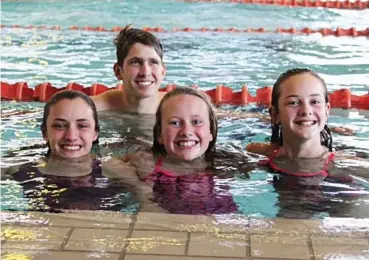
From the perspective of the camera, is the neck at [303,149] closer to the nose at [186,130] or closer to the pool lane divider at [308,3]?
the nose at [186,130]

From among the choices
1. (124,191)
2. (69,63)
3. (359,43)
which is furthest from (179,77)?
(124,191)

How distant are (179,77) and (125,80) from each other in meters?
2.37

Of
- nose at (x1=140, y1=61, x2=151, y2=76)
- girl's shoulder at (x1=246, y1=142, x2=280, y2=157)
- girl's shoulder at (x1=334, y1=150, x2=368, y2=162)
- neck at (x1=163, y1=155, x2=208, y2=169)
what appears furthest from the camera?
nose at (x1=140, y1=61, x2=151, y2=76)

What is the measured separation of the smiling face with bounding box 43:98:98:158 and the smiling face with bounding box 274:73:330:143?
99 centimetres

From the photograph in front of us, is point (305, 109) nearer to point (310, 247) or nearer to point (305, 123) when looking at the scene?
point (305, 123)

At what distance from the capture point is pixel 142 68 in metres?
4.23

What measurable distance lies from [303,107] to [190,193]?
702 mm

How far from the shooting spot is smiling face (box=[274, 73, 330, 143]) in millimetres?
3225

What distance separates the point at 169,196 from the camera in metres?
3.12

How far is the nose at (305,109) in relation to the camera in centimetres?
321

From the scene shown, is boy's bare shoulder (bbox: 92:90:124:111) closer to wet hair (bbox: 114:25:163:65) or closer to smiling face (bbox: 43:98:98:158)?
wet hair (bbox: 114:25:163:65)

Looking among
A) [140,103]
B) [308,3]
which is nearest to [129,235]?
[140,103]

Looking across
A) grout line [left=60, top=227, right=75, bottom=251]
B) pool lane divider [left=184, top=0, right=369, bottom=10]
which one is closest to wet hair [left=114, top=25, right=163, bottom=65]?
grout line [left=60, top=227, right=75, bottom=251]

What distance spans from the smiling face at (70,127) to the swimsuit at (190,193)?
385 millimetres
